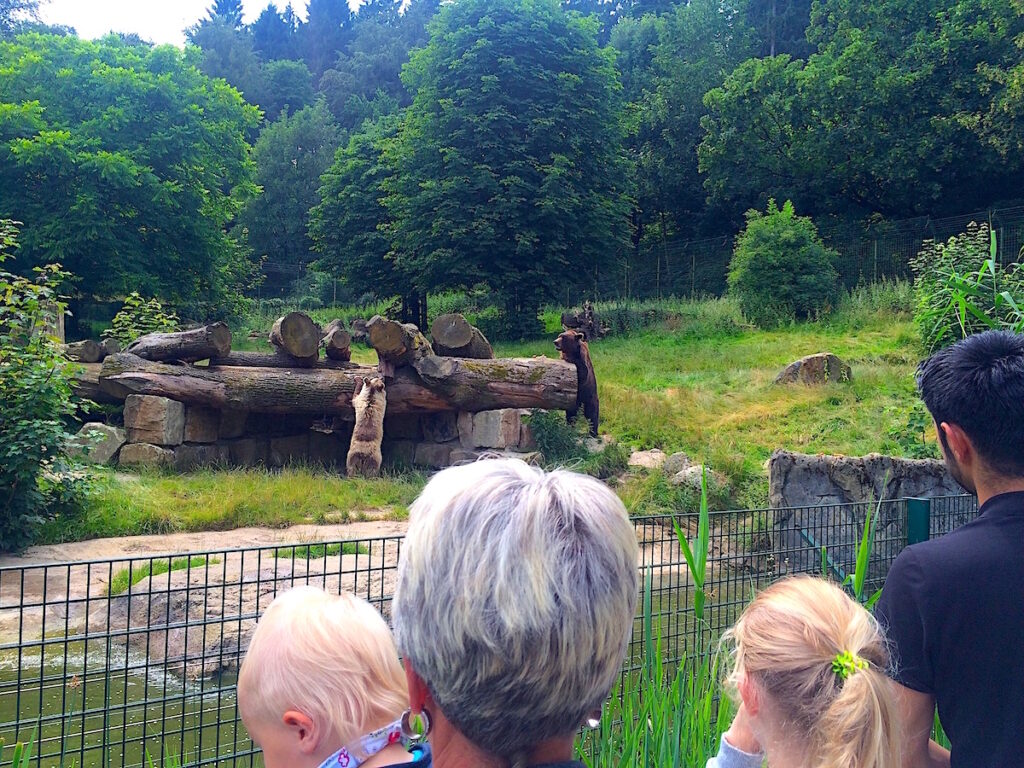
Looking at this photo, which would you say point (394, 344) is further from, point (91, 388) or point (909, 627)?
point (909, 627)

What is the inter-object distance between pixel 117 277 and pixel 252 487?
1907 centimetres

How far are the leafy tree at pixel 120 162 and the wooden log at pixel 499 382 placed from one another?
57.7 feet

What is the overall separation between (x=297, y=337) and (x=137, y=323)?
168 inches

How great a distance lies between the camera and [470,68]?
28016 millimetres

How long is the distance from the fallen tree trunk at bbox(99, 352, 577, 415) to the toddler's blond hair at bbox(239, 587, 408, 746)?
407 inches

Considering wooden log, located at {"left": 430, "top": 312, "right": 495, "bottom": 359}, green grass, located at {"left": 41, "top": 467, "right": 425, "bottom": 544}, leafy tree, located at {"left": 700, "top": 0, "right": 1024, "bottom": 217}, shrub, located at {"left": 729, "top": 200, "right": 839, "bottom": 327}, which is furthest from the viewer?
leafy tree, located at {"left": 700, "top": 0, "right": 1024, "bottom": 217}

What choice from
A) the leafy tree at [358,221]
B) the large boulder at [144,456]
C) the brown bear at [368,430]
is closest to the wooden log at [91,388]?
the large boulder at [144,456]

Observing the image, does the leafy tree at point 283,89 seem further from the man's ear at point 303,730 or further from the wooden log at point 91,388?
the man's ear at point 303,730

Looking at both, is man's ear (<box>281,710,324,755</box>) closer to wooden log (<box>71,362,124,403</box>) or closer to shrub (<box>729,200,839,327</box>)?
wooden log (<box>71,362,124,403</box>)

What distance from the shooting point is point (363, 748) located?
59.1 inches

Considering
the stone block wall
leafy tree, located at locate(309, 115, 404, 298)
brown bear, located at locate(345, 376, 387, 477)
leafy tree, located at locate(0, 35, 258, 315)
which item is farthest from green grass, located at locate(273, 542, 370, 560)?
leafy tree, located at locate(309, 115, 404, 298)

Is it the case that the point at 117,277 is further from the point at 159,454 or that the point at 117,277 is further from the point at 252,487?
the point at 252,487

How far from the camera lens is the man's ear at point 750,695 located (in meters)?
1.58

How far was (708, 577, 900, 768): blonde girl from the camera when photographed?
1483 millimetres
